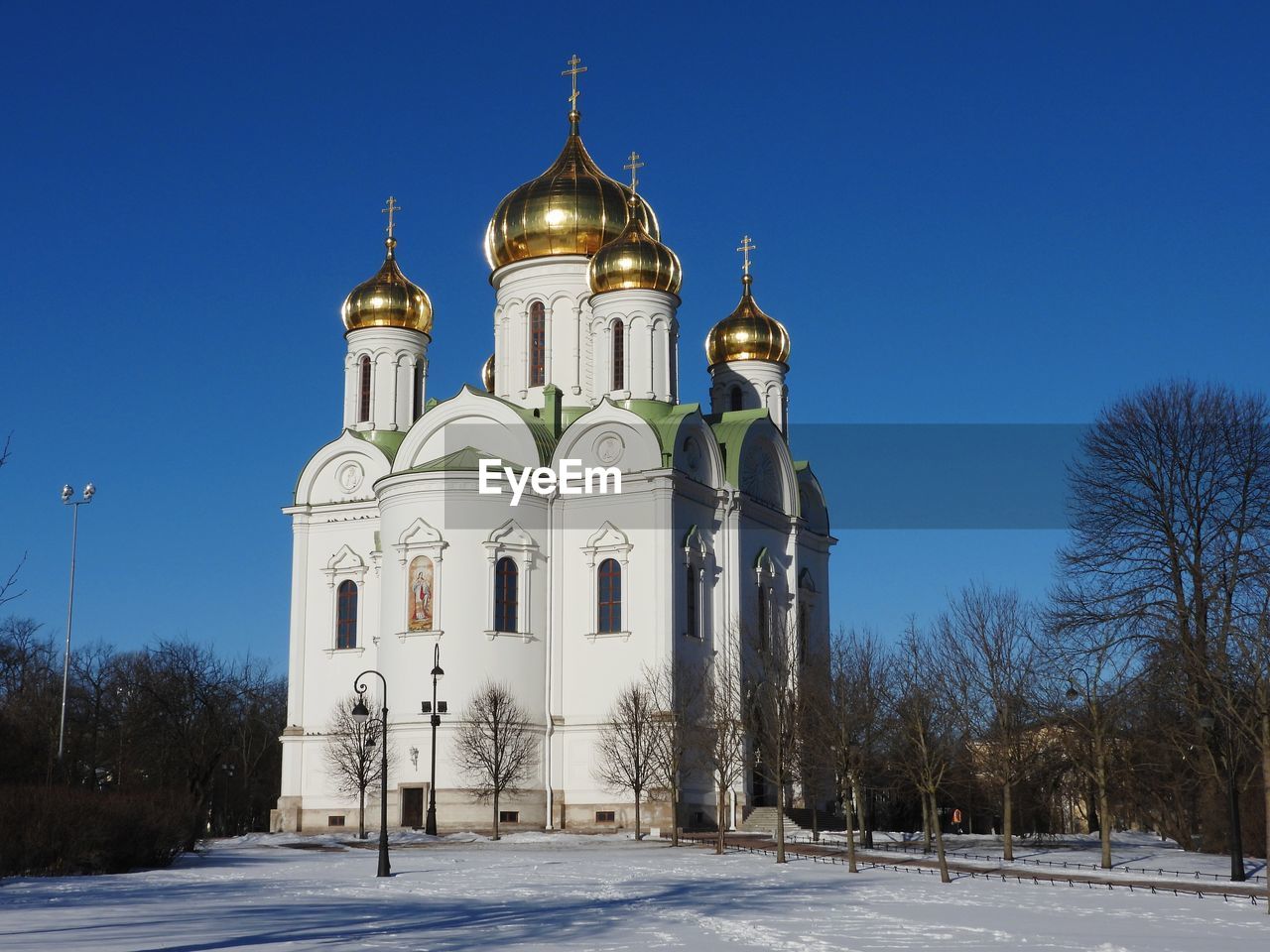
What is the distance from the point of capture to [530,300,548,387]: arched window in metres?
46.0

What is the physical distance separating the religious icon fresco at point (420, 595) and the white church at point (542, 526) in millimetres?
53

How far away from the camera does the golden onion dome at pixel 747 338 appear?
52.1 meters

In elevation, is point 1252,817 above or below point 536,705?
below

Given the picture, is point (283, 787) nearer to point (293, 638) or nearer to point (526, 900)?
point (293, 638)

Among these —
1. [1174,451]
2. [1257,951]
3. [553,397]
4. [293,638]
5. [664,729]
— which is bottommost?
[1257,951]

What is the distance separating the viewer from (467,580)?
40.1 meters

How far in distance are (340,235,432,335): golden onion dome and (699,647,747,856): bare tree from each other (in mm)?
15213

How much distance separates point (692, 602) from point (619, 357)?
7.74 metres

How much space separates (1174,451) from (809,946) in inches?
780

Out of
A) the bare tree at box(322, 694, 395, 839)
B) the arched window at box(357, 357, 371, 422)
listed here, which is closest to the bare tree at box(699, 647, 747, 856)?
the bare tree at box(322, 694, 395, 839)

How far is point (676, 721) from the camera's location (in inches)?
1480

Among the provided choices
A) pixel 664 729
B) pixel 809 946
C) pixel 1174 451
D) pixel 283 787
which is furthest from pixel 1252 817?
pixel 283 787

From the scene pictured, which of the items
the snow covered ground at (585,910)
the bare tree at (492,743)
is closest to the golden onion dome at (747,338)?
the bare tree at (492,743)

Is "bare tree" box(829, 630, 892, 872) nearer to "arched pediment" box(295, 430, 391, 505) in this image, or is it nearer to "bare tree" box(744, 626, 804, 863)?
"bare tree" box(744, 626, 804, 863)
